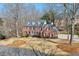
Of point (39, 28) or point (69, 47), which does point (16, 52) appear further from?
point (69, 47)

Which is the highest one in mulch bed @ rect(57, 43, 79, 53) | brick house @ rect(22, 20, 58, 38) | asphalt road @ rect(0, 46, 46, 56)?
brick house @ rect(22, 20, 58, 38)

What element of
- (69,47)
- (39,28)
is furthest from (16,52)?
(69,47)

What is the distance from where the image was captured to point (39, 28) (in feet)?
4.97

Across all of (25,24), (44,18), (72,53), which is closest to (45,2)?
(44,18)

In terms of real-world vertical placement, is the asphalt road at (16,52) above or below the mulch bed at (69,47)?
below

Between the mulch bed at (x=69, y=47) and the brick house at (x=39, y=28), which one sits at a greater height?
the brick house at (x=39, y=28)

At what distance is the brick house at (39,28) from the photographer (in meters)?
1.51

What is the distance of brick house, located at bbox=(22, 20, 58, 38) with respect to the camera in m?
1.51

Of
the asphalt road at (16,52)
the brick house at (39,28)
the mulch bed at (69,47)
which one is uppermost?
the brick house at (39,28)

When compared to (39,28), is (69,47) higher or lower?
lower

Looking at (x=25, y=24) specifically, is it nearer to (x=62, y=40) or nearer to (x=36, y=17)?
(x=36, y=17)

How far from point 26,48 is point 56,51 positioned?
0.83ft

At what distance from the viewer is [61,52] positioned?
1500 mm

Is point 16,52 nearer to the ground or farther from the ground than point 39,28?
nearer to the ground
